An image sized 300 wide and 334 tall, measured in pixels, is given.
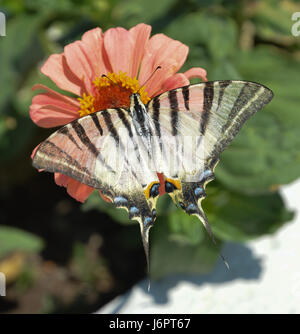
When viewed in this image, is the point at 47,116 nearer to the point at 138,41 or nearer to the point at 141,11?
the point at 138,41

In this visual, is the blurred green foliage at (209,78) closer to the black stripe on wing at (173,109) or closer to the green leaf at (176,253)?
the green leaf at (176,253)

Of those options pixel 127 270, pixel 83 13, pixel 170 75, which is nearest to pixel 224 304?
pixel 127 270

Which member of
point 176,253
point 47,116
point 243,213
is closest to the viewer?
point 47,116

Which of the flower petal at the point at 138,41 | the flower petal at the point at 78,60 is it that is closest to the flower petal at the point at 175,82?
the flower petal at the point at 138,41
